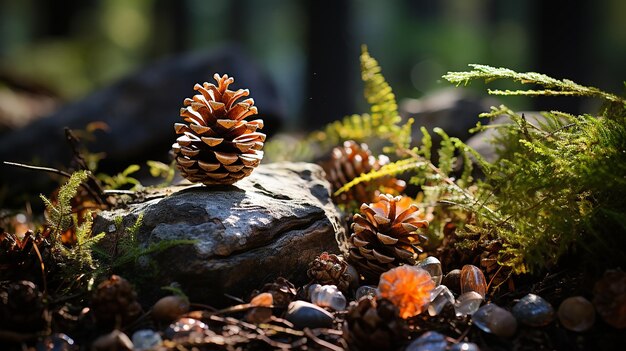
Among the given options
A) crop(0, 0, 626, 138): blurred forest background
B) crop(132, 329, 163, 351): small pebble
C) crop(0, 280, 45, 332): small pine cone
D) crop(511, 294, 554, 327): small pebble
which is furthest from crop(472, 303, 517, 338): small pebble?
crop(0, 0, 626, 138): blurred forest background

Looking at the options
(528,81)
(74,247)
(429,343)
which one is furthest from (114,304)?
(528,81)

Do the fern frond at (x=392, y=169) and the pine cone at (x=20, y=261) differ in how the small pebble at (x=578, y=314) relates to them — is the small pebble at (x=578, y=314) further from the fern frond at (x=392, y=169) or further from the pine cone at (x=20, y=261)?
the pine cone at (x=20, y=261)

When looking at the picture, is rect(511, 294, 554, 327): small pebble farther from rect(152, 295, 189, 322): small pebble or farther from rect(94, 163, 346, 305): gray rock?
rect(152, 295, 189, 322): small pebble

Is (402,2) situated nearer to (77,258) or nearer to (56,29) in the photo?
(56,29)

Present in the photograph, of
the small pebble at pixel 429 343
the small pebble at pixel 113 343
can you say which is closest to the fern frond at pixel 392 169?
the small pebble at pixel 429 343

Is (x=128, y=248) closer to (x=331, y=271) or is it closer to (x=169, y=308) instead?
(x=169, y=308)

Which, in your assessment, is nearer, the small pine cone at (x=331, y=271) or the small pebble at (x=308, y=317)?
the small pebble at (x=308, y=317)

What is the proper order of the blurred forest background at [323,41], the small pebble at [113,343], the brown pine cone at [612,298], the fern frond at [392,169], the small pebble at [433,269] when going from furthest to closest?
the blurred forest background at [323,41], the fern frond at [392,169], the small pebble at [433,269], the brown pine cone at [612,298], the small pebble at [113,343]
